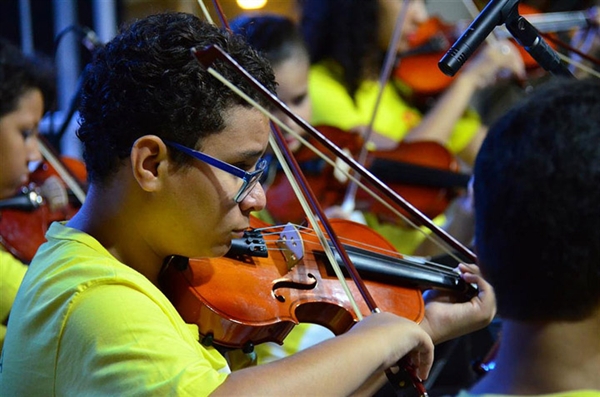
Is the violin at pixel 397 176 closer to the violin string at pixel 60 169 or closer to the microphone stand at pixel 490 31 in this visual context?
the violin string at pixel 60 169

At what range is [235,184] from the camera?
118 centimetres

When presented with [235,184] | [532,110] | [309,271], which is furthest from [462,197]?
[532,110]

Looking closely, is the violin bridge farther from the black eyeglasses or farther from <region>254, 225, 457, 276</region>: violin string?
the black eyeglasses

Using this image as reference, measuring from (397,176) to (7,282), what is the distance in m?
1.09

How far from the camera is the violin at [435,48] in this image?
2801mm

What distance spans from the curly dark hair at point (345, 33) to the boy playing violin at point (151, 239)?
1.46 m

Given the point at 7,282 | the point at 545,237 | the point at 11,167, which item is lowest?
the point at 7,282

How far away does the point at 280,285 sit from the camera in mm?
1352

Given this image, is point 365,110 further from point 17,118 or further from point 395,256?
point 395,256

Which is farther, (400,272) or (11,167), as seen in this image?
(11,167)

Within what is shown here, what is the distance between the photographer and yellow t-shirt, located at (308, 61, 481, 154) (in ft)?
8.54

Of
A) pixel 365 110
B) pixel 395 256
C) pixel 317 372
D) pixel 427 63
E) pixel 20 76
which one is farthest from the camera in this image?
pixel 427 63

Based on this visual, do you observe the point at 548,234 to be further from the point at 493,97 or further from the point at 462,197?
the point at 493,97

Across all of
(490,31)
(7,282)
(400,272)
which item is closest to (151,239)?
(400,272)
